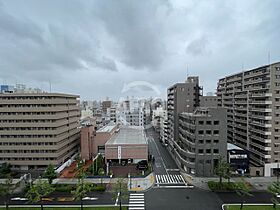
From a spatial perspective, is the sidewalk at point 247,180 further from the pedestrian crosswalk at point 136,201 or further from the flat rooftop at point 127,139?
the flat rooftop at point 127,139

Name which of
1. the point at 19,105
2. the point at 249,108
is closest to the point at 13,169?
the point at 19,105

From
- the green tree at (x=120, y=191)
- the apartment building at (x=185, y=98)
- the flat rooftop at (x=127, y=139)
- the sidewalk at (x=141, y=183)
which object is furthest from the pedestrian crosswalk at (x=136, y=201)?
the apartment building at (x=185, y=98)

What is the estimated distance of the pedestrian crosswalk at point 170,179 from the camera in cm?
3156

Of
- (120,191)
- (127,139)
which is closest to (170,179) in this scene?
(120,191)

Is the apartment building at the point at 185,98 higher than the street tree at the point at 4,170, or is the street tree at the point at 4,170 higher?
the apartment building at the point at 185,98

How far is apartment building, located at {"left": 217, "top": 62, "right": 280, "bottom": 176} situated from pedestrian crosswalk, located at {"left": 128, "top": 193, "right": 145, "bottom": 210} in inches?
755

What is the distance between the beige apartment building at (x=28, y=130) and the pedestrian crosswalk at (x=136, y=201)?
17.3 m

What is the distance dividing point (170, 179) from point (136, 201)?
30.5 ft

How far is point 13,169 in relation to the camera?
37.6 m

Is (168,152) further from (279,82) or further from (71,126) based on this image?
(279,82)

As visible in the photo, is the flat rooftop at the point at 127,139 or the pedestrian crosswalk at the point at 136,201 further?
the flat rooftop at the point at 127,139

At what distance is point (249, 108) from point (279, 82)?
6.97 meters

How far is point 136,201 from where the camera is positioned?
82.1 ft

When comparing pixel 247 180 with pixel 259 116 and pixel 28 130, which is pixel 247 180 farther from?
pixel 28 130
